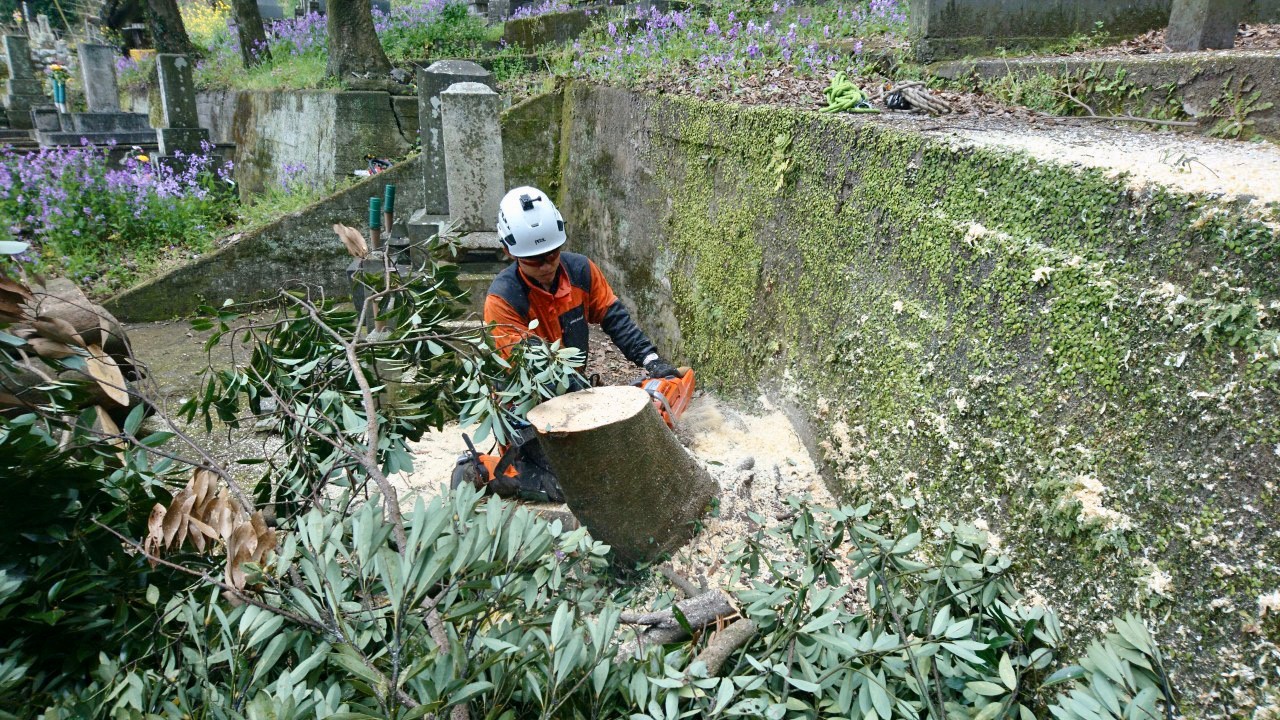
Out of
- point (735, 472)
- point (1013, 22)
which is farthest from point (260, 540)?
point (1013, 22)

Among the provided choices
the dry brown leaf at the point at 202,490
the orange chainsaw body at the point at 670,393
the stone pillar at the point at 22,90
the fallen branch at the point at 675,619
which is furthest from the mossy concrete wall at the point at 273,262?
the stone pillar at the point at 22,90

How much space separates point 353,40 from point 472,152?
16.9 ft

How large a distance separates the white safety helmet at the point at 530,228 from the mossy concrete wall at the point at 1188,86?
243 centimetres

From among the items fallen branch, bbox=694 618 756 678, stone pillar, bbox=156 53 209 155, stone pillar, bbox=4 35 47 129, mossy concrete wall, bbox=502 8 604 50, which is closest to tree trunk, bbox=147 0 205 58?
stone pillar, bbox=4 35 47 129

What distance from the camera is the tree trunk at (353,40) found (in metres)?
9.33

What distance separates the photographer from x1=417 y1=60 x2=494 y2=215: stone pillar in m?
5.59

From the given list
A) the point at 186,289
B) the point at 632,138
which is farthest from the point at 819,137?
the point at 186,289

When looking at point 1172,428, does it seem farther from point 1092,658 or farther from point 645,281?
point 645,281

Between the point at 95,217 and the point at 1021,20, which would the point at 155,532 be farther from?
the point at 95,217

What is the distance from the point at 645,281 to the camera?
555 centimetres

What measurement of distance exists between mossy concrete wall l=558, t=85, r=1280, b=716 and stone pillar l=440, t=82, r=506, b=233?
258 cm

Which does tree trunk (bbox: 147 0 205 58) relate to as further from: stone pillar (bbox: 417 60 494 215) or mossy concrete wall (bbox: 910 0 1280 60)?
mossy concrete wall (bbox: 910 0 1280 60)

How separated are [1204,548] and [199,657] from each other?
2122mm

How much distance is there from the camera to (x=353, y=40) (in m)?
9.34
